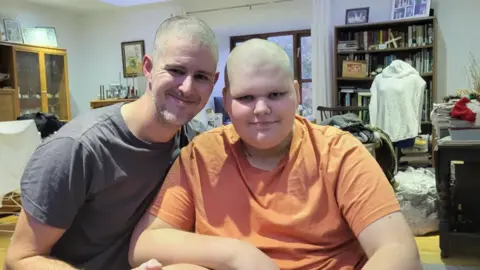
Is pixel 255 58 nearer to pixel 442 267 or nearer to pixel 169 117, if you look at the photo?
pixel 169 117

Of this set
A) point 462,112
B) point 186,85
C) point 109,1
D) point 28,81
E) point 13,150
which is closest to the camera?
point 186,85

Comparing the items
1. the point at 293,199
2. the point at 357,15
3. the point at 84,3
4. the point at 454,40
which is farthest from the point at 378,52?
the point at 293,199

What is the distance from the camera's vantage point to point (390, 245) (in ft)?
2.98

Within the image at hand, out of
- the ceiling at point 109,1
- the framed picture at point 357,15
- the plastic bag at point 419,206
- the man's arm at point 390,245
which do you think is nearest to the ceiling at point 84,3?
the ceiling at point 109,1

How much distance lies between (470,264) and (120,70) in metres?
6.45

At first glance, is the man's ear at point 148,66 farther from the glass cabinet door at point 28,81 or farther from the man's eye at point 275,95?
the glass cabinet door at point 28,81

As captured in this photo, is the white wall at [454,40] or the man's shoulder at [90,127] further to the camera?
the white wall at [454,40]

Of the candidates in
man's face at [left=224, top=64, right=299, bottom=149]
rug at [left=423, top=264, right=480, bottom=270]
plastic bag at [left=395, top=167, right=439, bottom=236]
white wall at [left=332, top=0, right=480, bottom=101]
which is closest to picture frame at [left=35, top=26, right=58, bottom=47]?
white wall at [left=332, top=0, right=480, bottom=101]

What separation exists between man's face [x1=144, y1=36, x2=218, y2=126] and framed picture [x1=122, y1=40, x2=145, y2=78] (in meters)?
6.60

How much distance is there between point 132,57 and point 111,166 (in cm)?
676

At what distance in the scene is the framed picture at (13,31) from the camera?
632 cm

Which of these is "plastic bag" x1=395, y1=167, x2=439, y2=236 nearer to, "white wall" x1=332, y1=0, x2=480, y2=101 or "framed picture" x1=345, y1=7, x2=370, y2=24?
"white wall" x1=332, y1=0, x2=480, y2=101

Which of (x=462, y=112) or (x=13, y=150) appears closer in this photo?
(x=462, y=112)

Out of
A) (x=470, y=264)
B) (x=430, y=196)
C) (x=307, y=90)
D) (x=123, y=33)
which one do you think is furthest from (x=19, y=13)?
(x=470, y=264)
